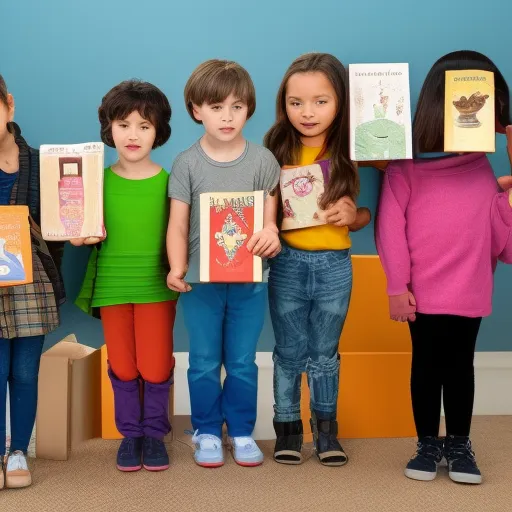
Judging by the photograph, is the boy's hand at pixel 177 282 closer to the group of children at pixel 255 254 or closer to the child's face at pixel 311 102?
the group of children at pixel 255 254

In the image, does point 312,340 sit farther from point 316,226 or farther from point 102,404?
point 102,404

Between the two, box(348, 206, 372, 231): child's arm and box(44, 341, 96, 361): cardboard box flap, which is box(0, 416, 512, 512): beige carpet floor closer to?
box(44, 341, 96, 361): cardboard box flap

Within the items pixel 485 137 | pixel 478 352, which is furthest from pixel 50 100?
pixel 478 352

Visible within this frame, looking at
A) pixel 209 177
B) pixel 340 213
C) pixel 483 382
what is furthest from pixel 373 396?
pixel 209 177

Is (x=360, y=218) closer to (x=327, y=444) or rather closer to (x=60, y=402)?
(x=327, y=444)

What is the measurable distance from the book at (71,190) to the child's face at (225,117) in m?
0.27

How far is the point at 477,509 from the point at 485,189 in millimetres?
775

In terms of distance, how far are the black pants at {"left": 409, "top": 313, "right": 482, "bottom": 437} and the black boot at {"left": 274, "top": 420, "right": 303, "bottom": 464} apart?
0.32 meters

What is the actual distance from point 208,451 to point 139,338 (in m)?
0.35

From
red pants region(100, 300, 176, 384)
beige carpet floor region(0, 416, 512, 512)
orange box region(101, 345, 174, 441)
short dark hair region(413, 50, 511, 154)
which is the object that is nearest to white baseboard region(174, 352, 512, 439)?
orange box region(101, 345, 174, 441)

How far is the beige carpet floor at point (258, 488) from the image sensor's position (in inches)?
67.0

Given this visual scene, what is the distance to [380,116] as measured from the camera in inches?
71.3

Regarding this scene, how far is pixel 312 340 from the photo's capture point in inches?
77.5

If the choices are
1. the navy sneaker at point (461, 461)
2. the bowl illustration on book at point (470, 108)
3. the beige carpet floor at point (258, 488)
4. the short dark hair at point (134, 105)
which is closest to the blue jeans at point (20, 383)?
the beige carpet floor at point (258, 488)
